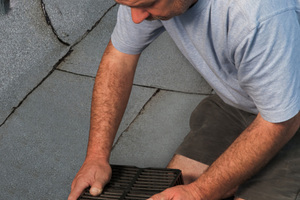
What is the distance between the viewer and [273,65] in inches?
44.1

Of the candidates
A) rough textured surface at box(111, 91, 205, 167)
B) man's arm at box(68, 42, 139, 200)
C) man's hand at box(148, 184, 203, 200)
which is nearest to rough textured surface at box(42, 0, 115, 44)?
rough textured surface at box(111, 91, 205, 167)

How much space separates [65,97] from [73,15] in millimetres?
565

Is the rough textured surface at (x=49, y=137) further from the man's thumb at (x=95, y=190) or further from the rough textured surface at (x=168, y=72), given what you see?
the man's thumb at (x=95, y=190)

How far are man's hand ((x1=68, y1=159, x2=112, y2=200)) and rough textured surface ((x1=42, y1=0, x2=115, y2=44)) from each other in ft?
4.38

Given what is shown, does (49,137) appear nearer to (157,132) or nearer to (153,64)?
(157,132)

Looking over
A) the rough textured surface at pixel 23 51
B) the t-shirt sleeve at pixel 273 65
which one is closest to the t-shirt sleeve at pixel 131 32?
the t-shirt sleeve at pixel 273 65

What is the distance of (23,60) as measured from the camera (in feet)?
8.03

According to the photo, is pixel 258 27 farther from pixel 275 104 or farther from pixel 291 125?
pixel 291 125

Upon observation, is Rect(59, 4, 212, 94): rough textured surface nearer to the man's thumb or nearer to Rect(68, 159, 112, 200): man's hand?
Rect(68, 159, 112, 200): man's hand

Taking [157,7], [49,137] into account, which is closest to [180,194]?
[157,7]

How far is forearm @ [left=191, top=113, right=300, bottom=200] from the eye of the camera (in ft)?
4.20

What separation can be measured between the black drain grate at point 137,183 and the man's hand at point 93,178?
0.07 ft

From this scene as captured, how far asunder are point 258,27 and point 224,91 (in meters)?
0.48

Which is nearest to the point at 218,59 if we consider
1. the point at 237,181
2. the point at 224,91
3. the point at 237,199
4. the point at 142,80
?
the point at 224,91
